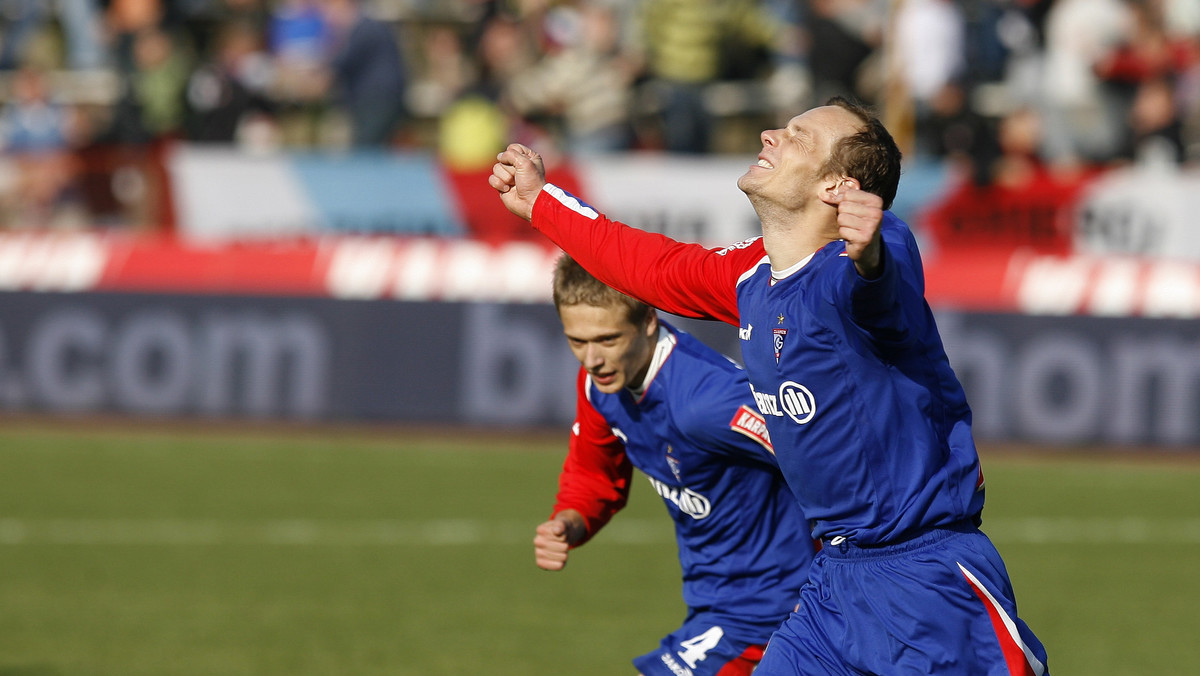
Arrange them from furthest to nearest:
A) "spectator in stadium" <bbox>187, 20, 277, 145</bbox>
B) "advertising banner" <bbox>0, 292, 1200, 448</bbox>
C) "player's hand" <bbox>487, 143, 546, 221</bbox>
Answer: "spectator in stadium" <bbox>187, 20, 277, 145</bbox>
"advertising banner" <bbox>0, 292, 1200, 448</bbox>
"player's hand" <bbox>487, 143, 546, 221</bbox>

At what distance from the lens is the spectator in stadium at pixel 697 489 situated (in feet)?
17.2

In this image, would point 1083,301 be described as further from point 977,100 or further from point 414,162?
point 414,162

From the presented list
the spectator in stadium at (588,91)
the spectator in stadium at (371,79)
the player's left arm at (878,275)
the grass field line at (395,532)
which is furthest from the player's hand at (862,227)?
the spectator in stadium at (371,79)

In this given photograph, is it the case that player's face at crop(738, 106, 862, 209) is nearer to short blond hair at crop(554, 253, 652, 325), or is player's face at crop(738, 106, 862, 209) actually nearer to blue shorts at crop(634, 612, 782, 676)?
short blond hair at crop(554, 253, 652, 325)

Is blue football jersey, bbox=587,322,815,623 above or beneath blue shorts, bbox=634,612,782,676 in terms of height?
above

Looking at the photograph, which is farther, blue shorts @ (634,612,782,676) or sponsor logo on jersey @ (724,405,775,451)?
blue shorts @ (634,612,782,676)

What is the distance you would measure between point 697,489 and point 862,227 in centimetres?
194

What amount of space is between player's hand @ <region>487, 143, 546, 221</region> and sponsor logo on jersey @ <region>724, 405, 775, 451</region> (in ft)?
3.14

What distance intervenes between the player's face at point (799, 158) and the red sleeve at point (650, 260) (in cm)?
38

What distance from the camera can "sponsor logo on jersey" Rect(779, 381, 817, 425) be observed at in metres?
4.12

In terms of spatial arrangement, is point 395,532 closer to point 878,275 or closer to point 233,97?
point 878,275

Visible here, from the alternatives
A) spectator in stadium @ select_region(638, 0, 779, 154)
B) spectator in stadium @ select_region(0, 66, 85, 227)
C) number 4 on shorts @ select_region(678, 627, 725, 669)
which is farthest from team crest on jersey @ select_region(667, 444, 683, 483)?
spectator in stadium @ select_region(0, 66, 85, 227)

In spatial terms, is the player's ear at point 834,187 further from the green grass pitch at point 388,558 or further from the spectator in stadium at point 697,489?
the green grass pitch at point 388,558

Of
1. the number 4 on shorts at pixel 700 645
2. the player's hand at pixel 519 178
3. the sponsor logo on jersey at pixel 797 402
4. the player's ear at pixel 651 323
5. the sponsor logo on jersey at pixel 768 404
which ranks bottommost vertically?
the number 4 on shorts at pixel 700 645
